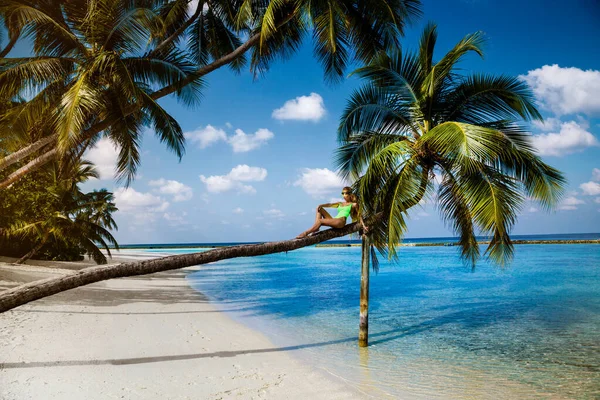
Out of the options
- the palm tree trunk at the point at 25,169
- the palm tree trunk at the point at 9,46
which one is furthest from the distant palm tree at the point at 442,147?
the palm tree trunk at the point at 9,46

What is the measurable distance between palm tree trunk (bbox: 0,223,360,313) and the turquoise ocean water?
101 inches

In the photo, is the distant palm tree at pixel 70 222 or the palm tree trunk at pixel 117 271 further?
the distant palm tree at pixel 70 222

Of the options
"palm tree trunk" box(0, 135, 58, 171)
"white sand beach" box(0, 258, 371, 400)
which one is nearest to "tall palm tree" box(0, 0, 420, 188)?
"palm tree trunk" box(0, 135, 58, 171)

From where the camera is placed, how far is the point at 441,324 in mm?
10805

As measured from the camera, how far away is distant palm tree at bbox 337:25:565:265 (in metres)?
6.35

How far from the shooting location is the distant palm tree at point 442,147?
6.35 meters

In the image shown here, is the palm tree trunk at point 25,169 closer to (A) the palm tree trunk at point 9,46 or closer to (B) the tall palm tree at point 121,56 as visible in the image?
(B) the tall palm tree at point 121,56

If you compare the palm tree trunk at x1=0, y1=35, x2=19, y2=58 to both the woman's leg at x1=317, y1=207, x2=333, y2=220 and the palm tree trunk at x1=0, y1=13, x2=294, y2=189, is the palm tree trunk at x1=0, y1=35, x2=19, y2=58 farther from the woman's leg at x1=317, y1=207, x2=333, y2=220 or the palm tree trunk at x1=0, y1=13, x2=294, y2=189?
the woman's leg at x1=317, y1=207, x2=333, y2=220

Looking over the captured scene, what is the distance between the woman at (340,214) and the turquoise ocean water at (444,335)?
2.51 metres

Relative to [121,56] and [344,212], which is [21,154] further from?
[344,212]

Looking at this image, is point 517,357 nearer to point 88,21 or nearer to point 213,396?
point 213,396

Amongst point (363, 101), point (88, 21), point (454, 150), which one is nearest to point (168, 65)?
point (88, 21)

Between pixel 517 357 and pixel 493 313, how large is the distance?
5.46m

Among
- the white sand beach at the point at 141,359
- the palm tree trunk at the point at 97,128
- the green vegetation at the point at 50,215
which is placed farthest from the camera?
the green vegetation at the point at 50,215
